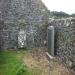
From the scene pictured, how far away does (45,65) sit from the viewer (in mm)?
9969

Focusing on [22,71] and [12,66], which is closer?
[22,71]

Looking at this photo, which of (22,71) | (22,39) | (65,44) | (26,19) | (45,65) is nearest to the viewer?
(22,71)

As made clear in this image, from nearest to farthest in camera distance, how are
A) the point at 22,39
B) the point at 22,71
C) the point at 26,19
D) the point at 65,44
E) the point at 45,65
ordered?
1. the point at 22,71
2. the point at 65,44
3. the point at 45,65
4. the point at 22,39
5. the point at 26,19

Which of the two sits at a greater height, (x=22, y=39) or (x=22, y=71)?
Answer: (x=22, y=39)

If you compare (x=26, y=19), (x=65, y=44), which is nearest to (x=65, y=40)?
(x=65, y=44)

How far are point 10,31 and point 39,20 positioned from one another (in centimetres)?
186

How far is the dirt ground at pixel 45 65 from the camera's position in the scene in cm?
882

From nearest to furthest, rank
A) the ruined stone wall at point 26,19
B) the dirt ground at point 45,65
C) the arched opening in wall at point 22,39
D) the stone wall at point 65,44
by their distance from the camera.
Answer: the stone wall at point 65,44 < the dirt ground at point 45,65 < the arched opening in wall at point 22,39 < the ruined stone wall at point 26,19

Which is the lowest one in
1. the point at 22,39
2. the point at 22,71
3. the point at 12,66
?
the point at 12,66

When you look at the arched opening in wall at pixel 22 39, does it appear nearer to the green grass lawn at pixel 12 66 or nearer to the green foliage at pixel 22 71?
the green grass lawn at pixel 12 66

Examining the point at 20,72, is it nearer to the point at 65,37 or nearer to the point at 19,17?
the point at 65,37

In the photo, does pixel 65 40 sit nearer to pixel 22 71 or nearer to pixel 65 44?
pixel 65 44

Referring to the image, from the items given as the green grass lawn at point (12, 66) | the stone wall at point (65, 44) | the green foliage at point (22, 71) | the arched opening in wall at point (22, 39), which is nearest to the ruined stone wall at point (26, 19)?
the arched opening in wall at point (22, 39)

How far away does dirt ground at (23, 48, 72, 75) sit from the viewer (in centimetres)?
882
